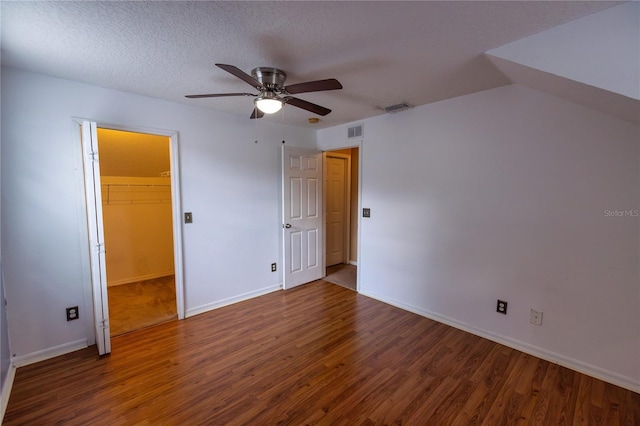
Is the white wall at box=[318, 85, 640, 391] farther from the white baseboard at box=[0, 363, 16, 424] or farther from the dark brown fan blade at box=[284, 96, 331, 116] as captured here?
the white baseboard at box=[0, 363, 16, 424]

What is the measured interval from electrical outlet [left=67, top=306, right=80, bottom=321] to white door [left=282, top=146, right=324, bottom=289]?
7.22 ft

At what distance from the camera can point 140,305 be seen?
131 inches

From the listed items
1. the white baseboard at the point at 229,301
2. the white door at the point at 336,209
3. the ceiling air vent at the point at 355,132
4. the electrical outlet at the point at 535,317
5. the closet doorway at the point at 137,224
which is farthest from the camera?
the white door at the point at 336,209

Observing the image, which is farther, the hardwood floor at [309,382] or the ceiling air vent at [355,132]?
the ceiling air vent at [355,132]

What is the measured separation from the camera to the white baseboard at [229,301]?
313 centimetres

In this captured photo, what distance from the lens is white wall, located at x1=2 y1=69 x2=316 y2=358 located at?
218 centimetres

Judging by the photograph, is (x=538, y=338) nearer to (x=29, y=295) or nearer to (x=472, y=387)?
(x=472, y=387)

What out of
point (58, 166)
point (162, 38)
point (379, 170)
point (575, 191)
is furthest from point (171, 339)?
point (575, 191)

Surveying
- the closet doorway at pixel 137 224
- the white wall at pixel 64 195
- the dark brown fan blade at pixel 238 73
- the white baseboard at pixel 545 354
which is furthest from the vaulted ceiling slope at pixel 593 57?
the closet doorway at pixel 137 224

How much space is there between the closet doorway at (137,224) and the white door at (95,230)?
0.72m

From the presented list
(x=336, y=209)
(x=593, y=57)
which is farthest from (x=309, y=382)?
(x=336, y=209)

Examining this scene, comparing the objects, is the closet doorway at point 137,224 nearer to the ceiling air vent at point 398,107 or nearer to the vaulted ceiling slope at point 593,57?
the ceiling air vent at point 398,107

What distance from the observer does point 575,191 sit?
2.13m

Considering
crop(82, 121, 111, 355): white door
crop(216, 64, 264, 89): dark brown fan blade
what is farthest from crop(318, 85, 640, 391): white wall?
crop(82, 121, 111, 355): white door
